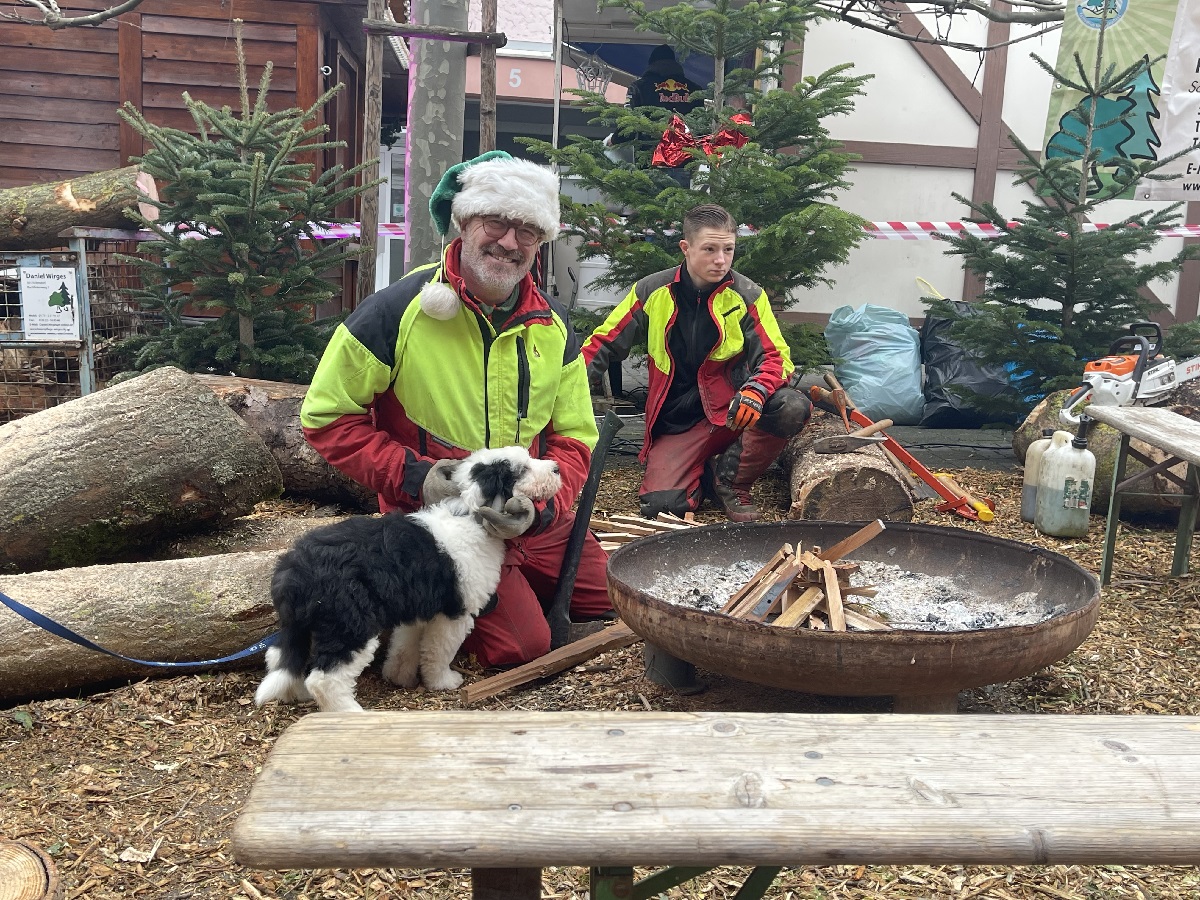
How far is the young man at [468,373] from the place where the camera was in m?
3.66

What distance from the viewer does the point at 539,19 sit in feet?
46.6

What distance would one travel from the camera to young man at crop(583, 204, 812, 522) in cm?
Result: 588

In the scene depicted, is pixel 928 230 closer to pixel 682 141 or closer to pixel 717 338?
pixel 682 141

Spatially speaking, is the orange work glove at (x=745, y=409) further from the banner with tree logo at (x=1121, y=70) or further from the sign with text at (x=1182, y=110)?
the sign with text at (x=1182, y=110)

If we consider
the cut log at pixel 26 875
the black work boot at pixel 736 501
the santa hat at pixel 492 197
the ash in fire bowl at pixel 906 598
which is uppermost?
the santa hat at pixel 492 197

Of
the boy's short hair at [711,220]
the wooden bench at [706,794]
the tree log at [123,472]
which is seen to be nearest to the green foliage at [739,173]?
the boy's short hair at [711,220]

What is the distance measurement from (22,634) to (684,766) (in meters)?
2.74

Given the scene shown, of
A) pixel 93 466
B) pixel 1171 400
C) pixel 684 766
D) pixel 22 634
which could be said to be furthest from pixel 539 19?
pixel 684 766

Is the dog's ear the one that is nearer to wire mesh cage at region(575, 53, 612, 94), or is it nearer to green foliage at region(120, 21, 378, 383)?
green foliage at region(120, 21, 378, 383)

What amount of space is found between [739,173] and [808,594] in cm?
417

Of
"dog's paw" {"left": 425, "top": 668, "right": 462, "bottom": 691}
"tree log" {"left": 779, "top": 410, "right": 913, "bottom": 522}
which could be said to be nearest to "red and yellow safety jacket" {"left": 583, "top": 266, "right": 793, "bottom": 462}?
"tree log" {"left": 779, "top": 410, "right": 913, "bottom": 522}

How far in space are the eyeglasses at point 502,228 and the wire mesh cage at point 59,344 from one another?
389 centimetres

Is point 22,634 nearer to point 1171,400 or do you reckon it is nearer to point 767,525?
point 767,525

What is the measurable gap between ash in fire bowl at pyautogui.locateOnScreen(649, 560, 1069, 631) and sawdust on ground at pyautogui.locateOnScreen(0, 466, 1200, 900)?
30 centimetres
